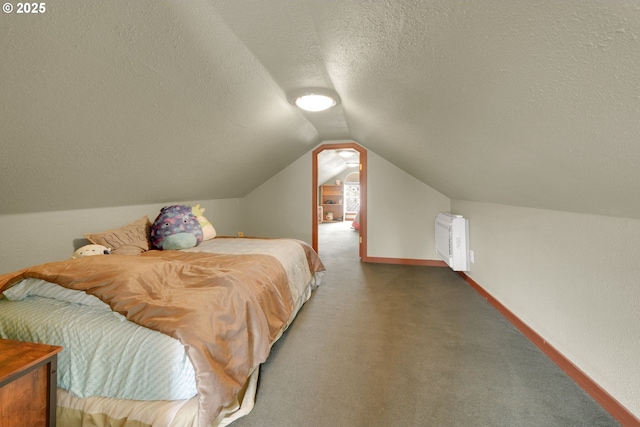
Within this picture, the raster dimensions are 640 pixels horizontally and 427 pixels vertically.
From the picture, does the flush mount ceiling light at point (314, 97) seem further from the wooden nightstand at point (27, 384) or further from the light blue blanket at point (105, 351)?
the wooden nightstand at point (27, 384)

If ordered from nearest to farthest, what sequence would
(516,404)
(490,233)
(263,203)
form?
(516,404) < (490,233) < (263,203)

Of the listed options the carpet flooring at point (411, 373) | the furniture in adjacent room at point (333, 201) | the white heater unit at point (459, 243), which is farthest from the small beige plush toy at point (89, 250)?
the furniture in adjacent room at point (333, 201)

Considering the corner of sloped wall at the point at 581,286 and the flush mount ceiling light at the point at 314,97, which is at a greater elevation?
the flush mount ceiling light at the point at 314,97

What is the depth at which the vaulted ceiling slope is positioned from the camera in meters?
0.73

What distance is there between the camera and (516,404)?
1.25m

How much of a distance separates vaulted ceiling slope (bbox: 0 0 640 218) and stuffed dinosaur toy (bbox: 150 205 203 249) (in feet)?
1.27

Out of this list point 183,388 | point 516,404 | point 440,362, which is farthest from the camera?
point 440,362

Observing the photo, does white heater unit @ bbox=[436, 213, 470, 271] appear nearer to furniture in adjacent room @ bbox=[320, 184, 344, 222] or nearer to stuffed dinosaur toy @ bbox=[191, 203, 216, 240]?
stuffed dinosaur toy @ bbox=[191, 203, 216, 240]

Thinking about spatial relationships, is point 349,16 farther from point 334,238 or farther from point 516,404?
point 334,238

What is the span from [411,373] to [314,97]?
2.12 meters

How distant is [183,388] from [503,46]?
5.37 feet

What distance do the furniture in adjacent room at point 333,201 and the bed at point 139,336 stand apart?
334 inches

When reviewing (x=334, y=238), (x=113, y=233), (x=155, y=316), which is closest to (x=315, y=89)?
(x=155, y=316)

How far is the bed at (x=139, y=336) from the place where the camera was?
0.96 meters
